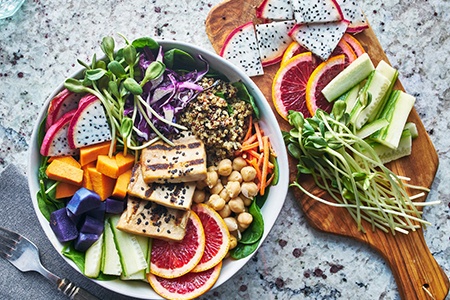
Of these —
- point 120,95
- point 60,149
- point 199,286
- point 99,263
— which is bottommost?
point 199,286

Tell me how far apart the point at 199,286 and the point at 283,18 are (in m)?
1.59

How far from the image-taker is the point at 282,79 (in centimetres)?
306

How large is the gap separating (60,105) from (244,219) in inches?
44.1

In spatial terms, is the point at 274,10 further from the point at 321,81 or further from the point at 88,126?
the point at 88,126

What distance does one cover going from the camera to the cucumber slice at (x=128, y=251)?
2723mm

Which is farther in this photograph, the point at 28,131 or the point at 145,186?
the point at 28,131

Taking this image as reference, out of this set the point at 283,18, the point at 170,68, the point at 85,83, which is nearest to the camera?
the point at 85,83

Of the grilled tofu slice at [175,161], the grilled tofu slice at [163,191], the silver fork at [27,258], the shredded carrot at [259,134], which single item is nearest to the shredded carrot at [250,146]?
the shredded carrot at [259,134]

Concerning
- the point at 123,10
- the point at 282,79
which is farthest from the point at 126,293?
the point at 123,10

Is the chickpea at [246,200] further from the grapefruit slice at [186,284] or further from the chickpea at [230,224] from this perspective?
the grapefruit slice at [186,284]

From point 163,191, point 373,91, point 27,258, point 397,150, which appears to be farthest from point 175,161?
point 397,150

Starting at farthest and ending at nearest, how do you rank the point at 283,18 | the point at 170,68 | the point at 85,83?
the point at 283,18
the point at 170,68
the point at 85,83

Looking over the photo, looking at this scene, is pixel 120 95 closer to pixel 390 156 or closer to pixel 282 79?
pixel 282 79

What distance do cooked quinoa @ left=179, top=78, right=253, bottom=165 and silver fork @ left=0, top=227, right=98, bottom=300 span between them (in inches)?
40.9
